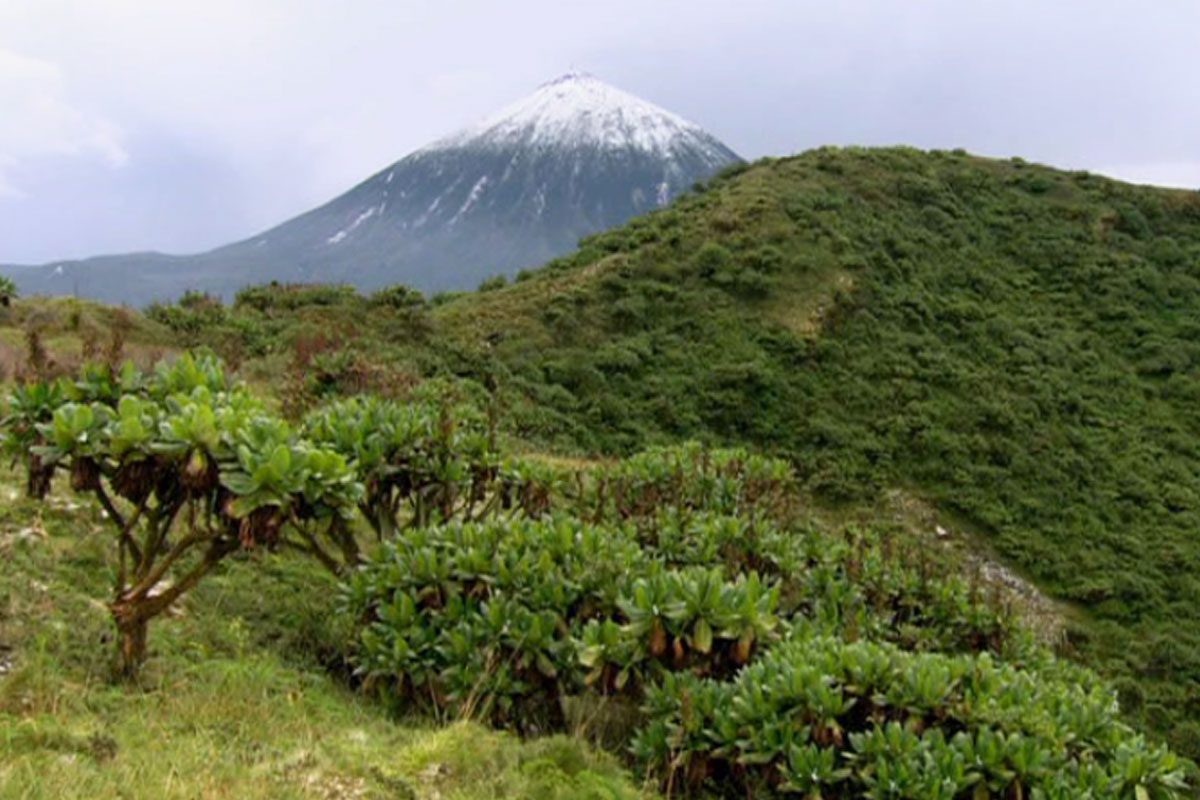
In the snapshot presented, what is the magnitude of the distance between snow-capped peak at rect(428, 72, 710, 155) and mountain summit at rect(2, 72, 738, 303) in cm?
24

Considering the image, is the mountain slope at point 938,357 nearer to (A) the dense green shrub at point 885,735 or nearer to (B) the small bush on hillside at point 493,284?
(B) the small bush on hillside at point 493,284

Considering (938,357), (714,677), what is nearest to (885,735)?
(714,677)

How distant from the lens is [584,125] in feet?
504

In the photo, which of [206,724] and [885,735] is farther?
[885,735]

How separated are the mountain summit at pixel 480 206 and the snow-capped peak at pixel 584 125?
241 millimetres

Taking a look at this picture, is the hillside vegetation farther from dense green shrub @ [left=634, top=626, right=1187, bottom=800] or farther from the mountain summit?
the mountain summit

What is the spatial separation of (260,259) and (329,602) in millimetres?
116747

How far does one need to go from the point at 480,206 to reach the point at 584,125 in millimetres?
30831

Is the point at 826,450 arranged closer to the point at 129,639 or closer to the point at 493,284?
the point at 493,284

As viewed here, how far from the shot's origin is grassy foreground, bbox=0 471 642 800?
334 cm

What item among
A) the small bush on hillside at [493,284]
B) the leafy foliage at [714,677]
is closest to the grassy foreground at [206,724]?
the leafy foliage at [714,677]

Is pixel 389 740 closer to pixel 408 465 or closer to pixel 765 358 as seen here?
pixel 408 465

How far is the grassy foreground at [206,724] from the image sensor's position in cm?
334

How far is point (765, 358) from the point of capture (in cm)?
2373
